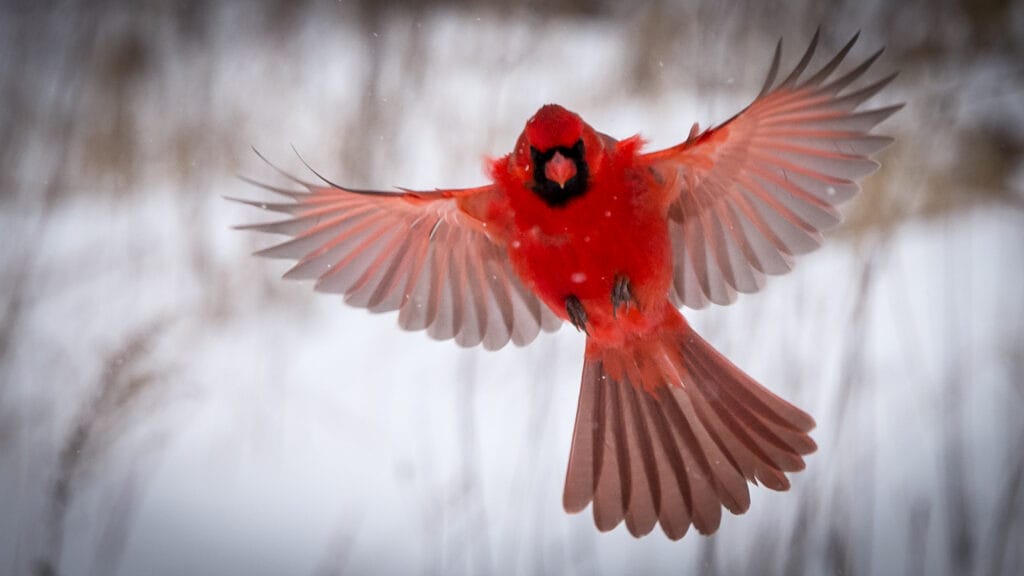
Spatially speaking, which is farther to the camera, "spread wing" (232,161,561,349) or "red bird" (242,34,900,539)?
"spread wing" (232,161,561,349)

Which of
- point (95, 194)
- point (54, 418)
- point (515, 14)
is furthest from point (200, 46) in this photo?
point (54, 418)

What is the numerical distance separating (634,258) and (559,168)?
0.21 m

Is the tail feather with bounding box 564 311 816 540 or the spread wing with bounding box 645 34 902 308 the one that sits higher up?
the spread wing with bounding box 645 34 902 308

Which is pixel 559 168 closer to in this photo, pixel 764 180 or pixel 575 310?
pixel 575 310

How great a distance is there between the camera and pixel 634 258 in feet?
4.68

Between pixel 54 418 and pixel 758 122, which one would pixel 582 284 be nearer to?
pixel 758 122

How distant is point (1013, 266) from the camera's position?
2322mm

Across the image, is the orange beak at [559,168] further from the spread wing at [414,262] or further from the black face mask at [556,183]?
the spread wing at [414,262]

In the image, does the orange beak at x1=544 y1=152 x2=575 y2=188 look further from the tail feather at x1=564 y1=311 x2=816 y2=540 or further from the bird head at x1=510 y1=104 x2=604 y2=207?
the tail feather at x1=564 y1=311 x2=816 y2=540

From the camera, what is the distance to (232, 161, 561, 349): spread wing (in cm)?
159

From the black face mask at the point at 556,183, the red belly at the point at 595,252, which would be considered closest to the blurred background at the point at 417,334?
the red belly at the point at 595,252

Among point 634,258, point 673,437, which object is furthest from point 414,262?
point 673,437

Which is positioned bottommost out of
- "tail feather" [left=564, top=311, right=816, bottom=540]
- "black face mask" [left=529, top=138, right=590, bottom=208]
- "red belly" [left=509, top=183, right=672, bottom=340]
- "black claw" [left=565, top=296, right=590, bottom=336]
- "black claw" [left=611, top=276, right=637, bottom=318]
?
"tail feather" [left=564, top=311, right=816, bottom=540]

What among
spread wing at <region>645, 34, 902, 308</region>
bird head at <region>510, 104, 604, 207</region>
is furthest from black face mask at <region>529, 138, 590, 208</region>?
spread wing at <region>645, 34, 902, 308</region>
